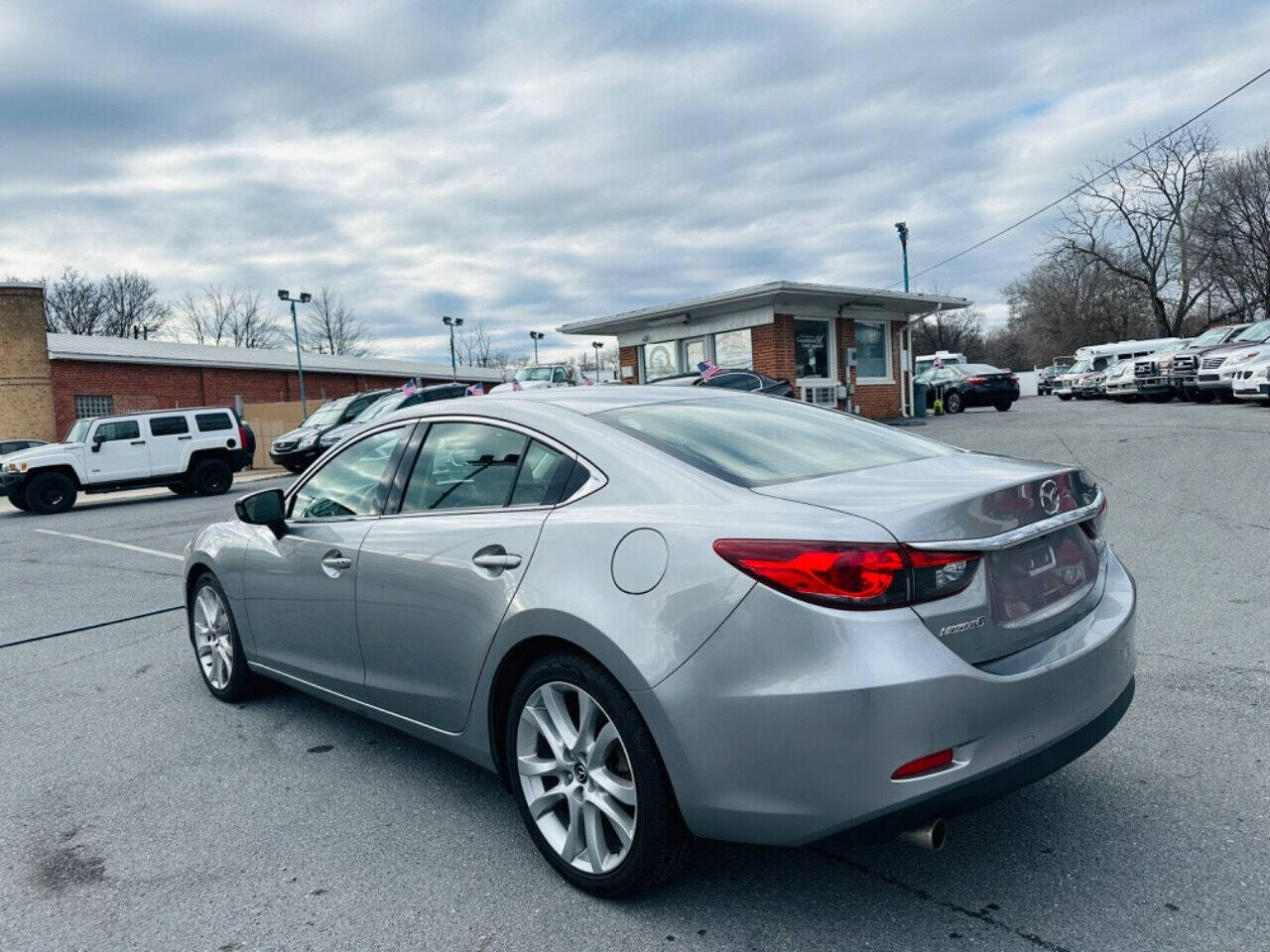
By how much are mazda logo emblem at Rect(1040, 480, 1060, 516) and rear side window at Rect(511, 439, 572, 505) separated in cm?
144

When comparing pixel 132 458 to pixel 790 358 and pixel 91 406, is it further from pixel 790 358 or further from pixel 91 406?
pixel 91 406

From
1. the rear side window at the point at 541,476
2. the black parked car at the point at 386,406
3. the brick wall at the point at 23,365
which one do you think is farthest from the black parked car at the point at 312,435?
the rear side window at the point at 541,476

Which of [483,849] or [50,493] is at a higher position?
[50,493]

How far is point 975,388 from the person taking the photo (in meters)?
27.3

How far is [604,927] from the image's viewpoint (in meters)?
2.66

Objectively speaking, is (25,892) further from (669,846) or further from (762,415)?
(762,415)

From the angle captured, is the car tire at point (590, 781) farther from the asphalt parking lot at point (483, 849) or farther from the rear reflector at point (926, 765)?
the rear reflector at point (926, 765)

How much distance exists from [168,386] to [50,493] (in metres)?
20.2

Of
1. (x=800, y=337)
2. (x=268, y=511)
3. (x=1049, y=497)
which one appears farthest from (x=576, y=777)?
(x=800, y=337)

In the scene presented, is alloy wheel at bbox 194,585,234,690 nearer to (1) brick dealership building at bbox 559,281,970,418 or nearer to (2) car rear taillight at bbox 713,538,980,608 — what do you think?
(2) car rear taillight at bbox 713,538,980,608

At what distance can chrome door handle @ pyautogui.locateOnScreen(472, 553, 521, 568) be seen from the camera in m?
2.97

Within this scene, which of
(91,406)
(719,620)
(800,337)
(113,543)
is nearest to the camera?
(719,620)

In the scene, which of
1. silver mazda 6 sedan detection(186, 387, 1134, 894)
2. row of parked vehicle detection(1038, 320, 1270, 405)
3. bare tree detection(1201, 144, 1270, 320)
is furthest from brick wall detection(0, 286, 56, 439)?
bare tree detection(1201, 144, 1270, 320)

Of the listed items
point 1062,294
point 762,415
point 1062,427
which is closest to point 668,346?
point 1062,427
